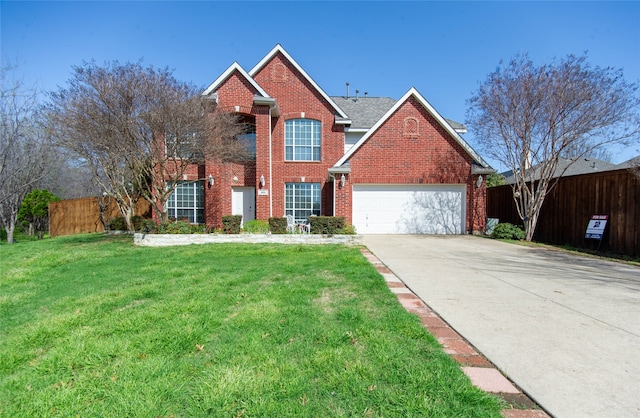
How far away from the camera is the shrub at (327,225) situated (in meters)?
10.9

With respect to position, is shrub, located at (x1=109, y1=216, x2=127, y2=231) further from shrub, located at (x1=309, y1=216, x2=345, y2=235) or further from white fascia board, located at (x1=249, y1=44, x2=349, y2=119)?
shrub, located at (x1=309, y1=216, x2=345, y2=235)

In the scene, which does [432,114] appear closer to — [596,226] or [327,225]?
[596,226]

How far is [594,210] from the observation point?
10211mm

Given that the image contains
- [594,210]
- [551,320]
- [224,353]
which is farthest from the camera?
[594,210]

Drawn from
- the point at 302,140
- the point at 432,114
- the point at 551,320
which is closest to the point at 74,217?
the point at 302,140

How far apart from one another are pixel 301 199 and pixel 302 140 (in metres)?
2.99

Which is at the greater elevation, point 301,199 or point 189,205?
point 301,199

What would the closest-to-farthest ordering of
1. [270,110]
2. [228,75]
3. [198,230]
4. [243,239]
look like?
1. [243,239]
2. [198,230]
3. [228,75]
4. [270,110]

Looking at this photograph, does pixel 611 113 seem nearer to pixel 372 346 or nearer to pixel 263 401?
pixel 372 346

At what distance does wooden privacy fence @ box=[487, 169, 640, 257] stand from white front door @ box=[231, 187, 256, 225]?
1256 centimetres

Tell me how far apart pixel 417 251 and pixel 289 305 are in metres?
5.86

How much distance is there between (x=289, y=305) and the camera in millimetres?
3992

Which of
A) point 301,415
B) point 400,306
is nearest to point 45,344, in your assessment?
point 301,415

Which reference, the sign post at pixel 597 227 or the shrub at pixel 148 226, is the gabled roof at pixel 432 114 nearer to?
the sign post at pixel 597 227
